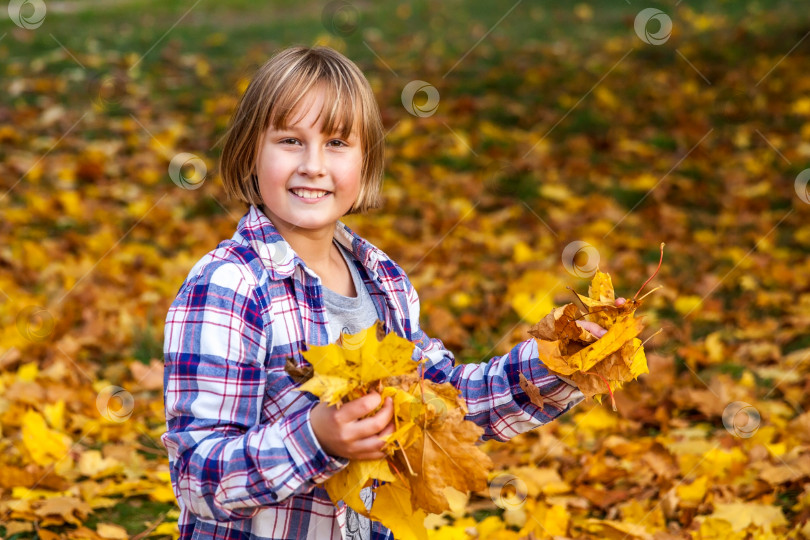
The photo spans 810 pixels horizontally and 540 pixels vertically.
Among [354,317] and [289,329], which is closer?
[289,329]

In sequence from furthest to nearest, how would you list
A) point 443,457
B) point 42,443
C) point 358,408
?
1. point 42,443
2. point 443,457
3. point 358,408

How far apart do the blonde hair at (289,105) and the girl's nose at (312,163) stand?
0.05m

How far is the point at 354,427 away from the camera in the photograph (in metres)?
1.40

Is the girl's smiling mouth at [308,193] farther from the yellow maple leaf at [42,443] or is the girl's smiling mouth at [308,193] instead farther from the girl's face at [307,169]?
the yellow maple leaf at [42,443]

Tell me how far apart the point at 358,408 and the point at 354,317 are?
21.7 inches

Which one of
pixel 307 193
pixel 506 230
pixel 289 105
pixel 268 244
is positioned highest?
pixel 506 230

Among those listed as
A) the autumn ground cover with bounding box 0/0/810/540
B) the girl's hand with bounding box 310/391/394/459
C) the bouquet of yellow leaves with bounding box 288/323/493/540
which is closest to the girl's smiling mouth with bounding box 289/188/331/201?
the bouquet of yellow leaves with bounding box 288/323/493/540

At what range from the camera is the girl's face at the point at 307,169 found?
5.84ft

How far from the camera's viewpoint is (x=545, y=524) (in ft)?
8.09

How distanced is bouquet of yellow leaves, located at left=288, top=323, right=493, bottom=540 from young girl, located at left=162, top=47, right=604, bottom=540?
4cm

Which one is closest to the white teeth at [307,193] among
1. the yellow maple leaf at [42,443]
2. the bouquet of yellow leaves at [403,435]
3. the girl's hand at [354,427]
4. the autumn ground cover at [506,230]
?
the bouquet of yellow leaves at [403,435]

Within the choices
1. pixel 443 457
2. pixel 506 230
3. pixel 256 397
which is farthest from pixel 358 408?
pixel 506 230

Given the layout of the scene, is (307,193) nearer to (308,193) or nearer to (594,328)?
(308,193)

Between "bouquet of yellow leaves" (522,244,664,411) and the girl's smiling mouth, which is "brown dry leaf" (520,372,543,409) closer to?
"bouquet of yellow leaves" (522,244,664,411)
